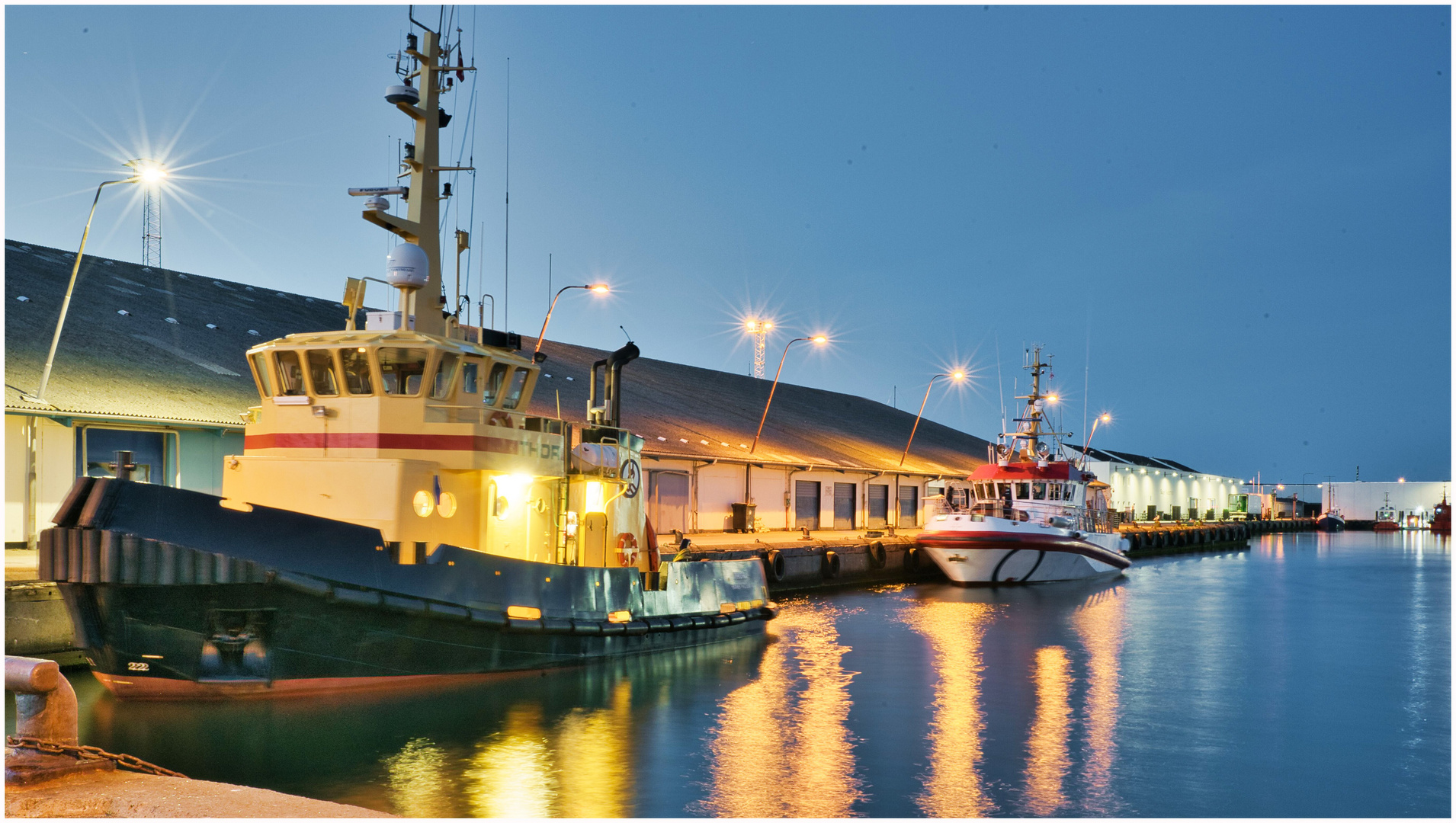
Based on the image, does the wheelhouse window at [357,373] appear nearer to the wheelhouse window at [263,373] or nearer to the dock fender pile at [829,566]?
the wheelhouse window at [263,373]

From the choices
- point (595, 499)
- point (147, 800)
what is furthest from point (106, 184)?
point (147, 800)

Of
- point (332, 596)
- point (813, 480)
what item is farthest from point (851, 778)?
point (813, 480)

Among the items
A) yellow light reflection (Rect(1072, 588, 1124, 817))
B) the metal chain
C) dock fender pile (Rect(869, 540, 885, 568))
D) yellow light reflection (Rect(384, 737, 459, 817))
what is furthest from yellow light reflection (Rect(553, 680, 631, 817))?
dock fender pile (Rect(869, 540, 885, 568))

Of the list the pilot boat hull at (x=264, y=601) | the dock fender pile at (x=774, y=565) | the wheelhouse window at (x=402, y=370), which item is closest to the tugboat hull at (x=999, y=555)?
the dock fender pile at (x=774, y=565)

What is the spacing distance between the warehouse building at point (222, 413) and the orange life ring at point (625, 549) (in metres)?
6.69

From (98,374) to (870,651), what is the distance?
14934 millimetres

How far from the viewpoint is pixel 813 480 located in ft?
125

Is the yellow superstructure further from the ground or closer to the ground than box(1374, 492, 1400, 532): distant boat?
further from the ground

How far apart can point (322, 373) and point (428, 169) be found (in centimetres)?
360

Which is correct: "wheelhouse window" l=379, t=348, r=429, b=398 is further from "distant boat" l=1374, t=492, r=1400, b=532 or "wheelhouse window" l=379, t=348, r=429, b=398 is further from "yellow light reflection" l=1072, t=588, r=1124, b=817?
"distant boat" l=1374, t=492, r=1400, b=532

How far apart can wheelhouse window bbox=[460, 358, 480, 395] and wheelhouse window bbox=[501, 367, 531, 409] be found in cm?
66

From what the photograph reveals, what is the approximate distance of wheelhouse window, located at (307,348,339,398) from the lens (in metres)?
13.0

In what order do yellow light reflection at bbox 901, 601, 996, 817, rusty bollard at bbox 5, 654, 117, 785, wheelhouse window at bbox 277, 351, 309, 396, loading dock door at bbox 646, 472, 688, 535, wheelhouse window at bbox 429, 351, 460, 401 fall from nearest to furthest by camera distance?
rusty bollard at bbox 5, 654, 117, 785
yellow light reflection at bbox 901, 601, 996, 817
wheelhouse window at bbox 277, 351, 309, 396
wheelhouse window at bbox 429, 351, 460, 401
loading dock door at bbox 646, 472, 688, 535

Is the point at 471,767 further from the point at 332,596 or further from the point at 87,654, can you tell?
the point at 87,654
